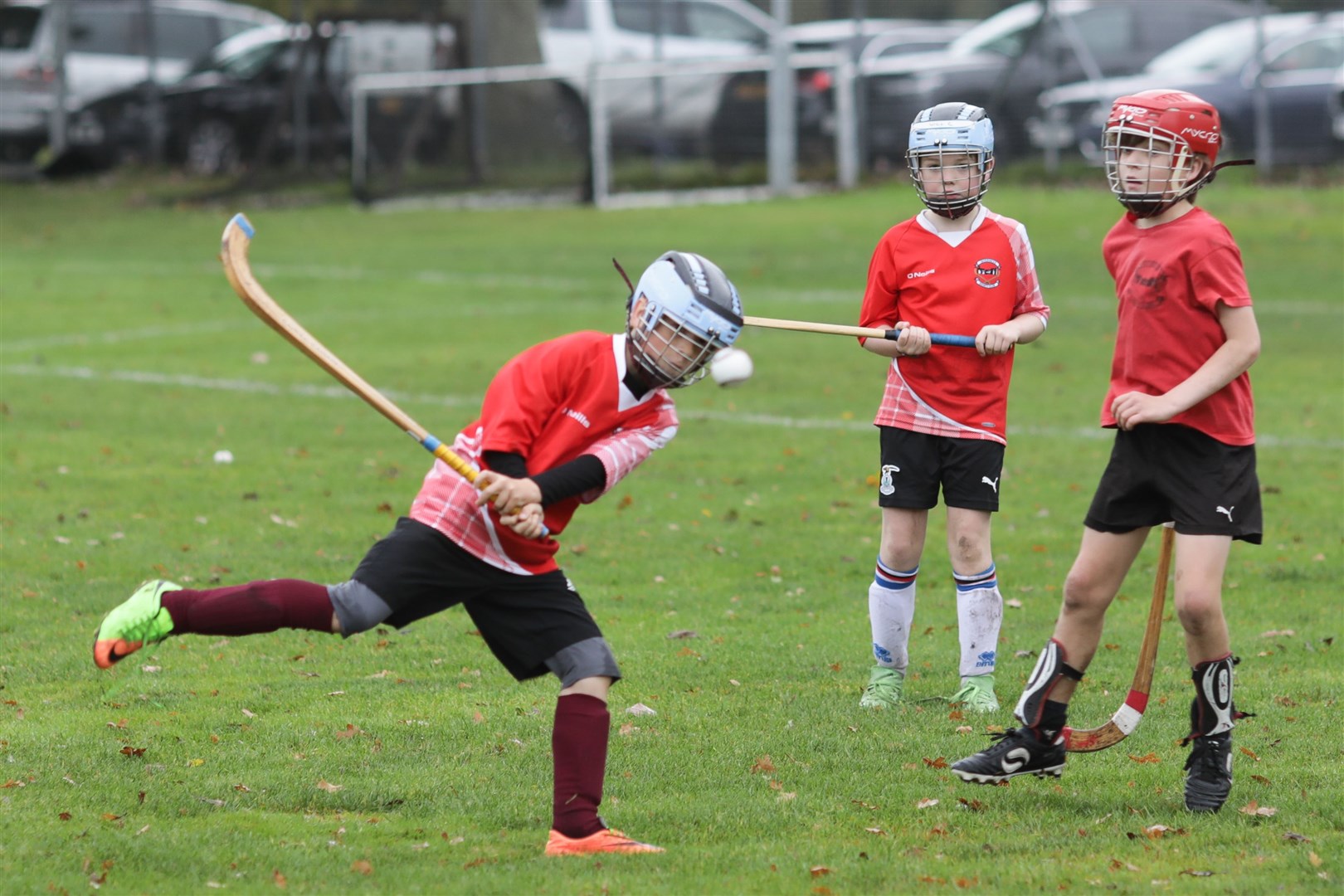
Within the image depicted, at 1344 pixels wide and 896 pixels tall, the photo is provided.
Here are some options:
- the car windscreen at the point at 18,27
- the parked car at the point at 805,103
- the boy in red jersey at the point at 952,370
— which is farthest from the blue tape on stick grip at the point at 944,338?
the car windscreen at the point at 18,27

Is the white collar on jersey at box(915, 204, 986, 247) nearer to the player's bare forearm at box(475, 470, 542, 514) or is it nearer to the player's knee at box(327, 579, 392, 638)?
the player's bare forearm at box(475, 470, 542, 514)

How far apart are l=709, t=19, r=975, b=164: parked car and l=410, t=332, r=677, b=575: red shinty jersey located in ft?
76.8

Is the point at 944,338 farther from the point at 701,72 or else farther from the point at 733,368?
the point at 701,72

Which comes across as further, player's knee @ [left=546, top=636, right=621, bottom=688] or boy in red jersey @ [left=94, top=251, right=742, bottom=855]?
player's knee @ [left=546, top=636, right=621, bottom=688]

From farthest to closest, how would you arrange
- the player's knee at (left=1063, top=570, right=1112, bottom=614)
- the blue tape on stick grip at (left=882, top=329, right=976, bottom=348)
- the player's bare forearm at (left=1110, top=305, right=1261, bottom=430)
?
the blue tape on stick grip at (left=882, top=329, right=976, bottom=348)
the player's knee at (left=1063, top=570, right=1112, bottom=614)
the player's bare forearm at (left=1110, top=305, right=1261, bottom=430)

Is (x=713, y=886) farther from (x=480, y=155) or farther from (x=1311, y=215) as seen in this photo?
(x=480, y=155)

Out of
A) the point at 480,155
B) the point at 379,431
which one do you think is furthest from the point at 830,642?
the point at 480,155

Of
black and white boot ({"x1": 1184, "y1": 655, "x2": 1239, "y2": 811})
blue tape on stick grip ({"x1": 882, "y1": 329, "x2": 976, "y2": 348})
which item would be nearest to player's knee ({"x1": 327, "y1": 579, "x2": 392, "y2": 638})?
blue tape on stick grip ({"x1": 882, "y1": 329, "x2": 976, "y2": 348})

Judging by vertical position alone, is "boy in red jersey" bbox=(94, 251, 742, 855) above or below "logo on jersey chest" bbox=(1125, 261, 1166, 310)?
below

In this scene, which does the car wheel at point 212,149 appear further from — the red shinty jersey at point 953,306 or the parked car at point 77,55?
the red shinty jersey at point 953,306

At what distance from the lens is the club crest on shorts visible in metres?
6.29

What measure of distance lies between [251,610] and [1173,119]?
295 centimetres

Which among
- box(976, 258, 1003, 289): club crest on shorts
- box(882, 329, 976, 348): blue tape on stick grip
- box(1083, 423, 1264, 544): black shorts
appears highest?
box(976, 258, 1003, 289): club crest on shorts

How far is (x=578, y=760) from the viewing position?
4.78 m
